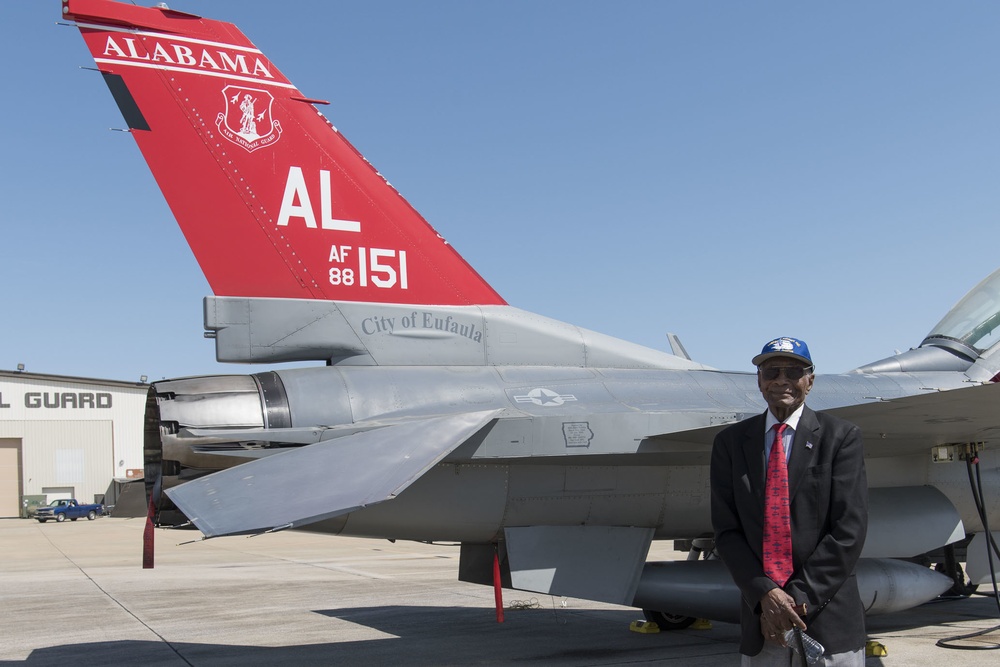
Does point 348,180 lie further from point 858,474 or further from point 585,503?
point 858,474

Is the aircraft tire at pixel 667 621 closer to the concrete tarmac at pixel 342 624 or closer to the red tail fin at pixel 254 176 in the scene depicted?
the concrete tarmac at pixel 342 624

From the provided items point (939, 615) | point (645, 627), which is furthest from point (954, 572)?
point (645, 627)

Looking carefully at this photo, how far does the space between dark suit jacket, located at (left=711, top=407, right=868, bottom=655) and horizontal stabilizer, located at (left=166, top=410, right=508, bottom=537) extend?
2047 mm

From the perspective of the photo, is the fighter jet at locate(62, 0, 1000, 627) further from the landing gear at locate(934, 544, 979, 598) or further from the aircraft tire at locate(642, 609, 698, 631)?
the aircraft tire at locate(642, 609, 698, 631)

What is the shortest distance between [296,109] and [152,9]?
1.34 metres

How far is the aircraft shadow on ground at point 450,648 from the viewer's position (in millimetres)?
7043

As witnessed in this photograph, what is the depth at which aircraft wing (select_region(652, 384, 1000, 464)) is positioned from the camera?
230 inches

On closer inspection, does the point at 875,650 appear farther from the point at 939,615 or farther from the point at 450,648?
the point at 450,648

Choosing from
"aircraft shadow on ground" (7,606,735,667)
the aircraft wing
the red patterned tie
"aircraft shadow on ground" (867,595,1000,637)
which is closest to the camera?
the red patterned tie

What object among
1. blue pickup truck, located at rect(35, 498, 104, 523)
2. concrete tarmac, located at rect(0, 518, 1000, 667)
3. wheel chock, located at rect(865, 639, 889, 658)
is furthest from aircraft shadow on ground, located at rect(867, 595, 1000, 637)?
blue pickup truck, located at rect(35, 498, 104, 523)

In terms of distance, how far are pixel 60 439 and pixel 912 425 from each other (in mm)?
45035

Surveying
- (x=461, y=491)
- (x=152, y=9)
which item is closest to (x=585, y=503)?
(x=461, y=491)

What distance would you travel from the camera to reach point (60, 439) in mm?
43781

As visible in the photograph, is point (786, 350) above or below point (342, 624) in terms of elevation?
above
